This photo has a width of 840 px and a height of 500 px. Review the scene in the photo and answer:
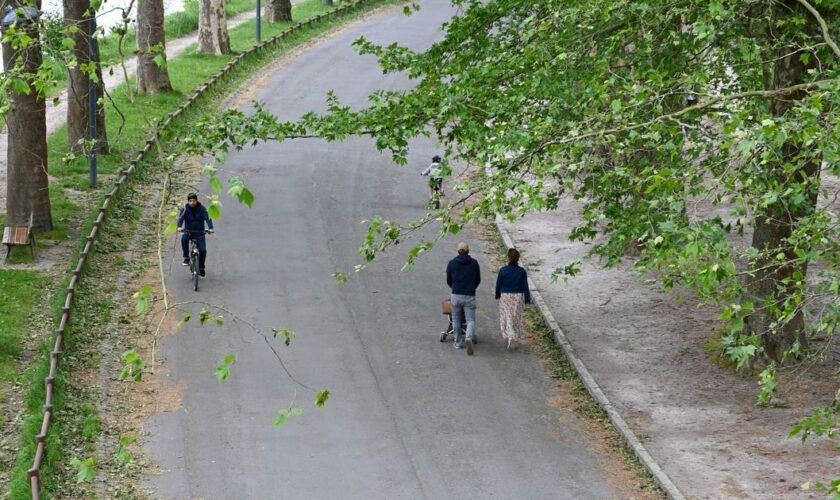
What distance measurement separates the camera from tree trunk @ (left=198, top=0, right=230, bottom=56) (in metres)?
37.9

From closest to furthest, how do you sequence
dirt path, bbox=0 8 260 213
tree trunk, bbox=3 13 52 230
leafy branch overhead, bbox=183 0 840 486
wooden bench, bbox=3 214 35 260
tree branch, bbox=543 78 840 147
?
tree branch, bbox=543 78 840 147
leafy branch overhead, bbox=183 0 840 486
wooden bench, bbox=3 214 35 260
tree trunk, bbox=3 13 52 230
dirt path, bbox=0 8 260 213

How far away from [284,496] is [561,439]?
12.5ft

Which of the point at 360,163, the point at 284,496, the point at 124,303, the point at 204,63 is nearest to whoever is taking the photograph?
the point at 284,496

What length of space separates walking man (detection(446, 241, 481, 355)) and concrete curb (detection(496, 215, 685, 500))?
1.53 m

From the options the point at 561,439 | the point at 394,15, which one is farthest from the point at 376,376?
the point at 394,15

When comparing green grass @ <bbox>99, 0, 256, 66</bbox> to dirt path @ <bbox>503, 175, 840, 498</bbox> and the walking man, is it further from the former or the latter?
the walking man

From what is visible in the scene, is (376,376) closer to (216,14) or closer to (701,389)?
(701,389)

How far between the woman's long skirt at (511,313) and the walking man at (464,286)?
48 centimetres

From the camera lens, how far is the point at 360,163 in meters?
28.5

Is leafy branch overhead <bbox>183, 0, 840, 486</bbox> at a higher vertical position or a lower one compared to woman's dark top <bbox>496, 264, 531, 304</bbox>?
higher

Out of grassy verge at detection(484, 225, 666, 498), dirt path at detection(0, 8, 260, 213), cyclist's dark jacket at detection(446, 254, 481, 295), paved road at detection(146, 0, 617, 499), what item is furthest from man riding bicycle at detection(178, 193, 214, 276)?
grassy verge at detection(484, 225, 666, 498)

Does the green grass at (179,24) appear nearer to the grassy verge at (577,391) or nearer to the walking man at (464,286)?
the grassy verge at (577,391)

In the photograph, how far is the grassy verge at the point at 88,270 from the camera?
13367 mm

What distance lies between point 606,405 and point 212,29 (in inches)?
1015
